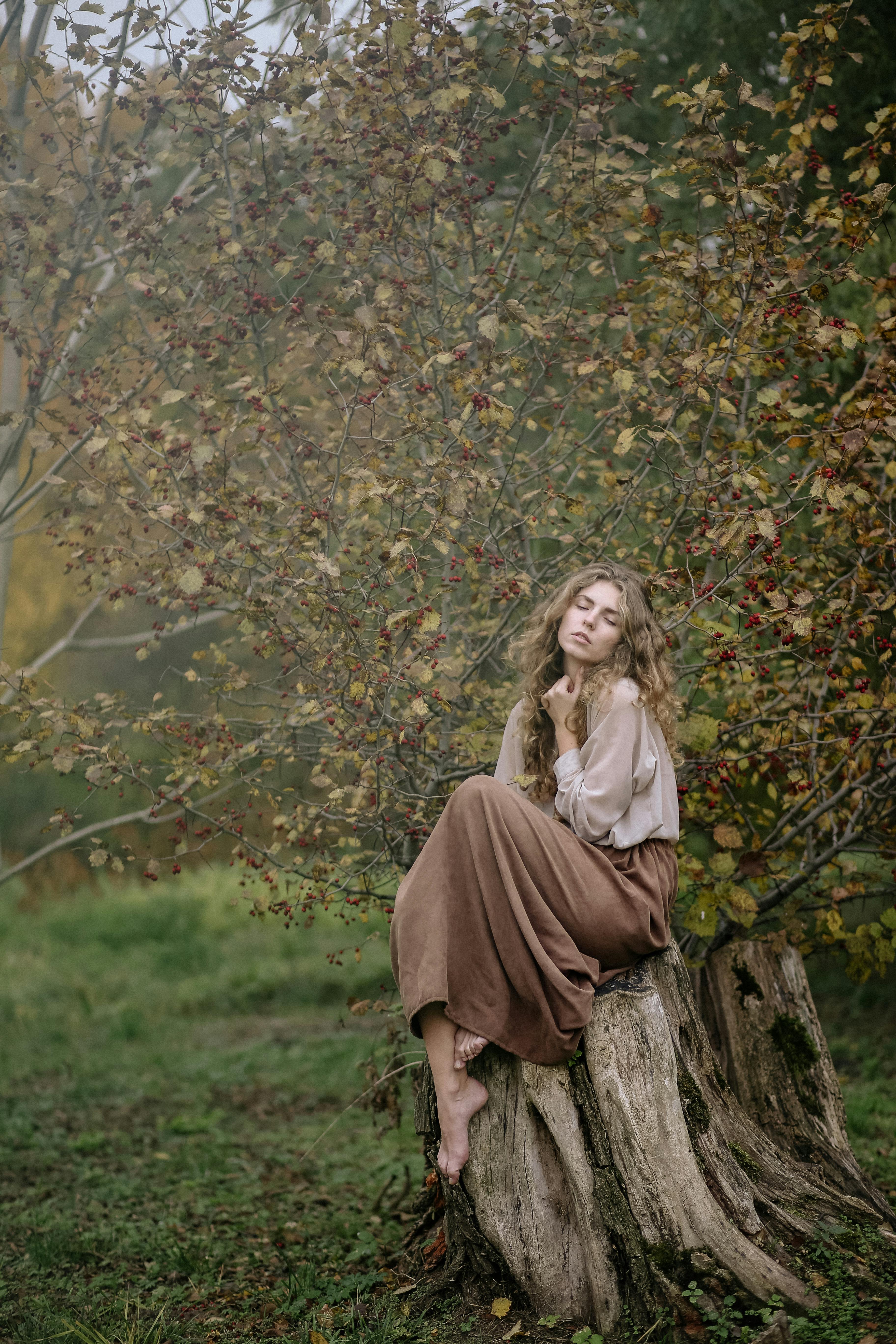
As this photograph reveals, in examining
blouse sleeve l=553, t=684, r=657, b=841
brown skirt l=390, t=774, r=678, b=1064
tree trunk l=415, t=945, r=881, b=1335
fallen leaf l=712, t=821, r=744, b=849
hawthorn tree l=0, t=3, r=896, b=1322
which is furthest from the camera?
fallen leaf l=712, t=821, r=744, b=849

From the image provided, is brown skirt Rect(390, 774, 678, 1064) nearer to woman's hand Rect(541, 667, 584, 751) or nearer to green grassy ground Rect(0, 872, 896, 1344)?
woman's hand Rect(541, 667, 584, 751)

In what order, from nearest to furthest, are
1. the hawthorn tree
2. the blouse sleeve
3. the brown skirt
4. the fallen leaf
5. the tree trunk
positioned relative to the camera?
Answer: the tree trunk < the brown skirt < the blouse sleeve < the hawthorn tree < the fallen leaf

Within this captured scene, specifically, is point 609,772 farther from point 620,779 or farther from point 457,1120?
point 457,1120

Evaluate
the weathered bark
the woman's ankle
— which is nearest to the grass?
the woman's ankle

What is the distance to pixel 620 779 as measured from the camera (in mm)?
2893

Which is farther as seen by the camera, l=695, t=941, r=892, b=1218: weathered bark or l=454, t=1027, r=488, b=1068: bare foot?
l=695, t=941, r=892, b=1218: weathered bark

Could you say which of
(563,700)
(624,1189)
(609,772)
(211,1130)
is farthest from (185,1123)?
(609,772)

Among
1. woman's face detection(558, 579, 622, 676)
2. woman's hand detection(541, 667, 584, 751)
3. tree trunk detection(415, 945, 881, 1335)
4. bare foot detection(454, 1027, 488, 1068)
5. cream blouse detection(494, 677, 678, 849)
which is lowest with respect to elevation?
tree trunk detection(415, 945, 881, 1335)

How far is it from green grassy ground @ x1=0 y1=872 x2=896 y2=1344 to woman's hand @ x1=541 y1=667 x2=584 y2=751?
101cm

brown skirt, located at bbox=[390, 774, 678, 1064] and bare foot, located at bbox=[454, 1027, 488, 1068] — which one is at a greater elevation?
brown skirt, located at bbox=[390, 774, 678, 1064]

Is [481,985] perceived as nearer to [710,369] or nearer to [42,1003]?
[710,369]

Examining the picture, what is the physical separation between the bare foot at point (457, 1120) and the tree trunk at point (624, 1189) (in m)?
0.04

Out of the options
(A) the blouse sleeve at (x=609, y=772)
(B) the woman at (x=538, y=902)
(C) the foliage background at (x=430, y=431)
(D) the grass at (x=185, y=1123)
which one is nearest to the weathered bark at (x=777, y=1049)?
(C) the foliage background at (x=430, y=431)

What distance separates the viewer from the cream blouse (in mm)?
2898
